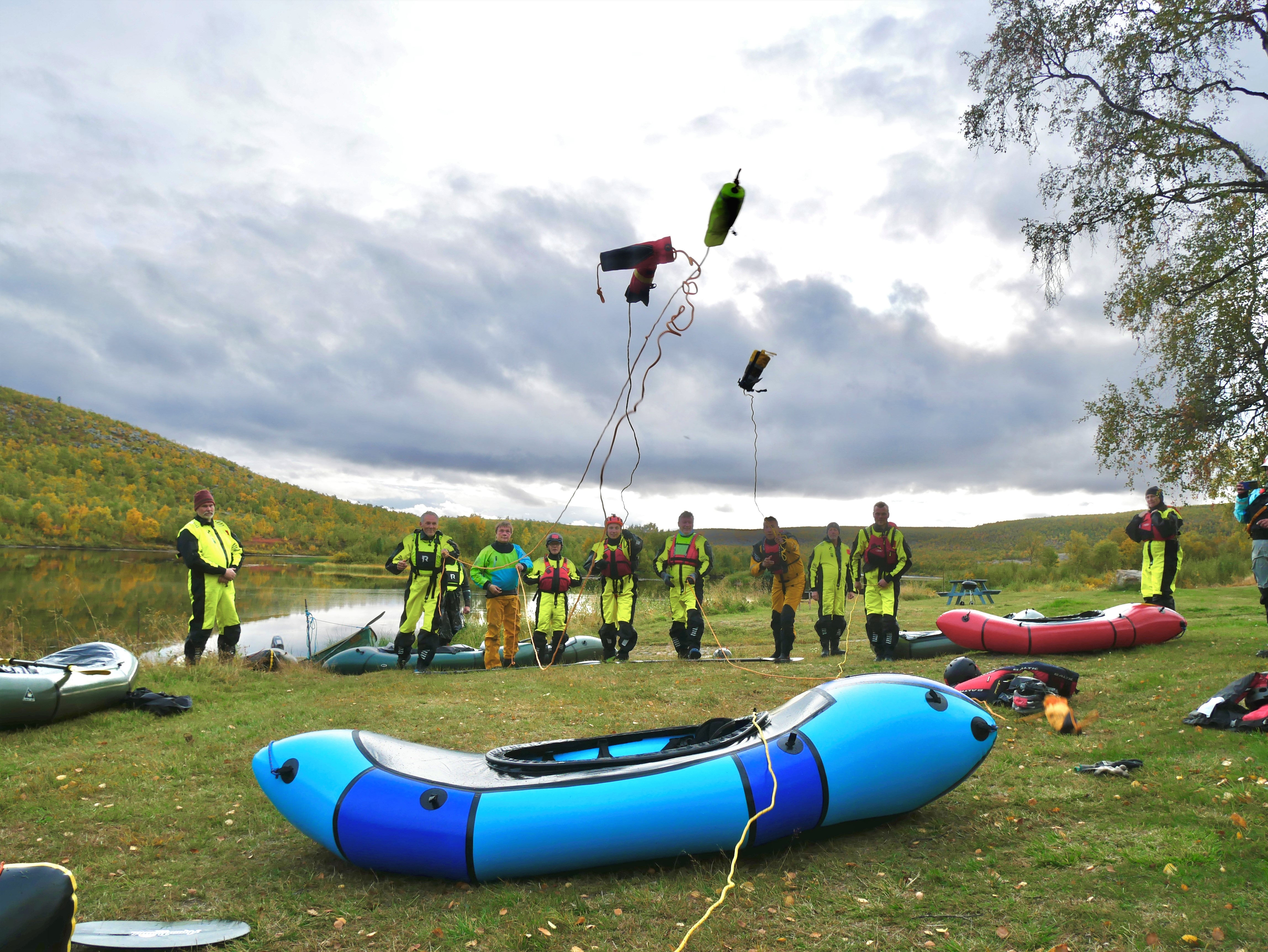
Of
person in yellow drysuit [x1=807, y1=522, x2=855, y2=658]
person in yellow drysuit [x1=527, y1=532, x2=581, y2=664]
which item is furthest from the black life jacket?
person in yellow drysuit [x1=527, y1=532, x2=581, y2=664]

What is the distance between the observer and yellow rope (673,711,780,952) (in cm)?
273

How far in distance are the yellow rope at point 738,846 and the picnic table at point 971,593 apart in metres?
14.7

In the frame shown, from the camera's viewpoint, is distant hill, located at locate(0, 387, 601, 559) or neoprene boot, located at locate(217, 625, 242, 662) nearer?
neoprene boot, located at locate(217, 625, 242, 662)

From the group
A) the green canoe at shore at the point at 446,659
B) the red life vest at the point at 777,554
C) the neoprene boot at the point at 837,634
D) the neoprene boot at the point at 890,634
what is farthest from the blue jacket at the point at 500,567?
the neoprene boot at the point at 890,634

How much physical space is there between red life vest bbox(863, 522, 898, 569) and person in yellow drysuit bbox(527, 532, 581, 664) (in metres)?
4.10

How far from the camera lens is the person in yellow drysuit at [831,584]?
34.1 ft

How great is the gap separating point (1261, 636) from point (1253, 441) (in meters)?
5.14

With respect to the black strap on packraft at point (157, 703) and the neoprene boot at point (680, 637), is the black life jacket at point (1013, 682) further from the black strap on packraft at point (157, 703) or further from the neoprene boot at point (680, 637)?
the black strap on packraft at point (157, 703)

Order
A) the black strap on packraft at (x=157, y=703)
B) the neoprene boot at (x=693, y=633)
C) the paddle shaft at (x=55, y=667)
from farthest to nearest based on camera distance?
1. the neoprene boot at (x=693, y=633)
2. the black strap on packraft at (x=157, y=703)
3. the paddle shaft at (x=55, y=667)

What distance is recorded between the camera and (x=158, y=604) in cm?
2044

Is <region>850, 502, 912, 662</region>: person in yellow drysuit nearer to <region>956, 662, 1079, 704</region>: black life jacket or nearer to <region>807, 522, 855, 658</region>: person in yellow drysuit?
<region>807, 522, 855, 658</region>: person in yellow drysuit

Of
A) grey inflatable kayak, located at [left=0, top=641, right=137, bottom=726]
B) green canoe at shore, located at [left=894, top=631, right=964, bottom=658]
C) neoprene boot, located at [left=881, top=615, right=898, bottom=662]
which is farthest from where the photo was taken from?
green canoe at shore, located at [left=894, top=631, right=964, bottom=658]

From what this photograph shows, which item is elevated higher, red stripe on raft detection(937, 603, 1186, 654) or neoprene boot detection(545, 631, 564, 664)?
red stripe on raft detection(937, 603, 1186, 654)

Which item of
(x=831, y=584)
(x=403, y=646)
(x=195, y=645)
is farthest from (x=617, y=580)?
(x=195, y=645)
